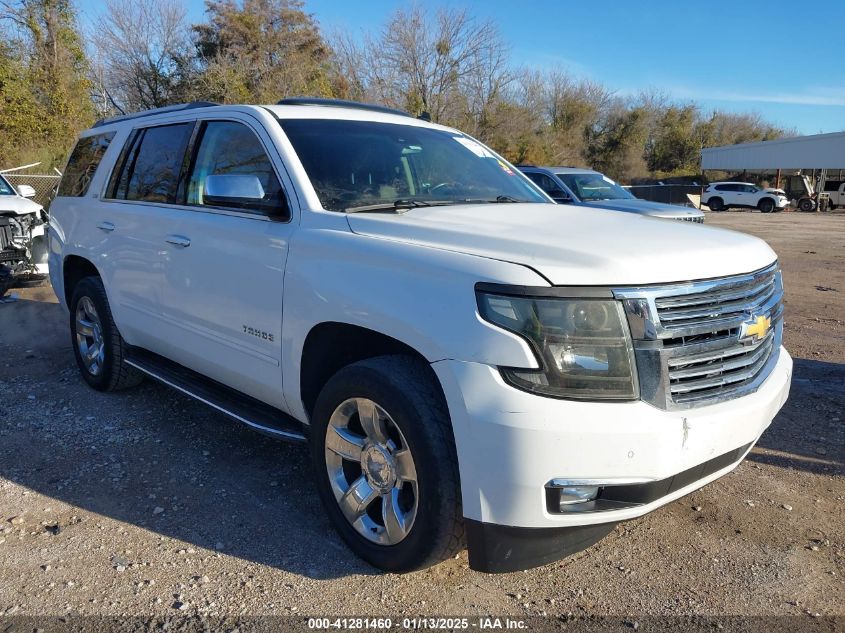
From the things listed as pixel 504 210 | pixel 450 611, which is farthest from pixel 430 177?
pixel 450 611

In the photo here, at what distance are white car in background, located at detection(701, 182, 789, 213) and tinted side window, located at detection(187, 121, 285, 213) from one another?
37479mm

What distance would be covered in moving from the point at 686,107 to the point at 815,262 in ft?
162

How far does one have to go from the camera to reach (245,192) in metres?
3.27

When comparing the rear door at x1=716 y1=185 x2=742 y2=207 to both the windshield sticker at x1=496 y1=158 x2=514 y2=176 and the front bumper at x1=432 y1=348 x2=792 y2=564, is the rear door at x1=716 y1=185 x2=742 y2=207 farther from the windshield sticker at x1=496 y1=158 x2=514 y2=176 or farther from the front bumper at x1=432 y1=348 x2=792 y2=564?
the front bumper at x1=432 y1=348 x2=792 y2=564

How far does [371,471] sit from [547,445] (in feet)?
2.93

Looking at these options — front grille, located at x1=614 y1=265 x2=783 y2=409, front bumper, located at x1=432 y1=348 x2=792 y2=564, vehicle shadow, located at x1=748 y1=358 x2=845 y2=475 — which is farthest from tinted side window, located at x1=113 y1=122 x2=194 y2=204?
vehicle shadow, located at x1=748 y1=358 x2=845 y2=475

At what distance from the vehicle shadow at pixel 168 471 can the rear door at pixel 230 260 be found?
0.54 m

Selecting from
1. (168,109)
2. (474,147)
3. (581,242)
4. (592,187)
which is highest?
(168,109)

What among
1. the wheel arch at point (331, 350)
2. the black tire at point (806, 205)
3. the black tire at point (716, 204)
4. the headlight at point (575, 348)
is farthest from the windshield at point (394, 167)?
the black tire at point (806, 205)

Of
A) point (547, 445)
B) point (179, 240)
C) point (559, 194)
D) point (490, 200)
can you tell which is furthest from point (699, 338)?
point (559, 194)

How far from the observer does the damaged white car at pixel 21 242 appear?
8.76 m

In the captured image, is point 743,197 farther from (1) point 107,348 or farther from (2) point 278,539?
(2) point 278,539

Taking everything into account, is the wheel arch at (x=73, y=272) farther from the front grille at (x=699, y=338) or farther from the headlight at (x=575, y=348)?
the front grille at (x=699, y=338)

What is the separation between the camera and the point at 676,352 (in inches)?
94.3
